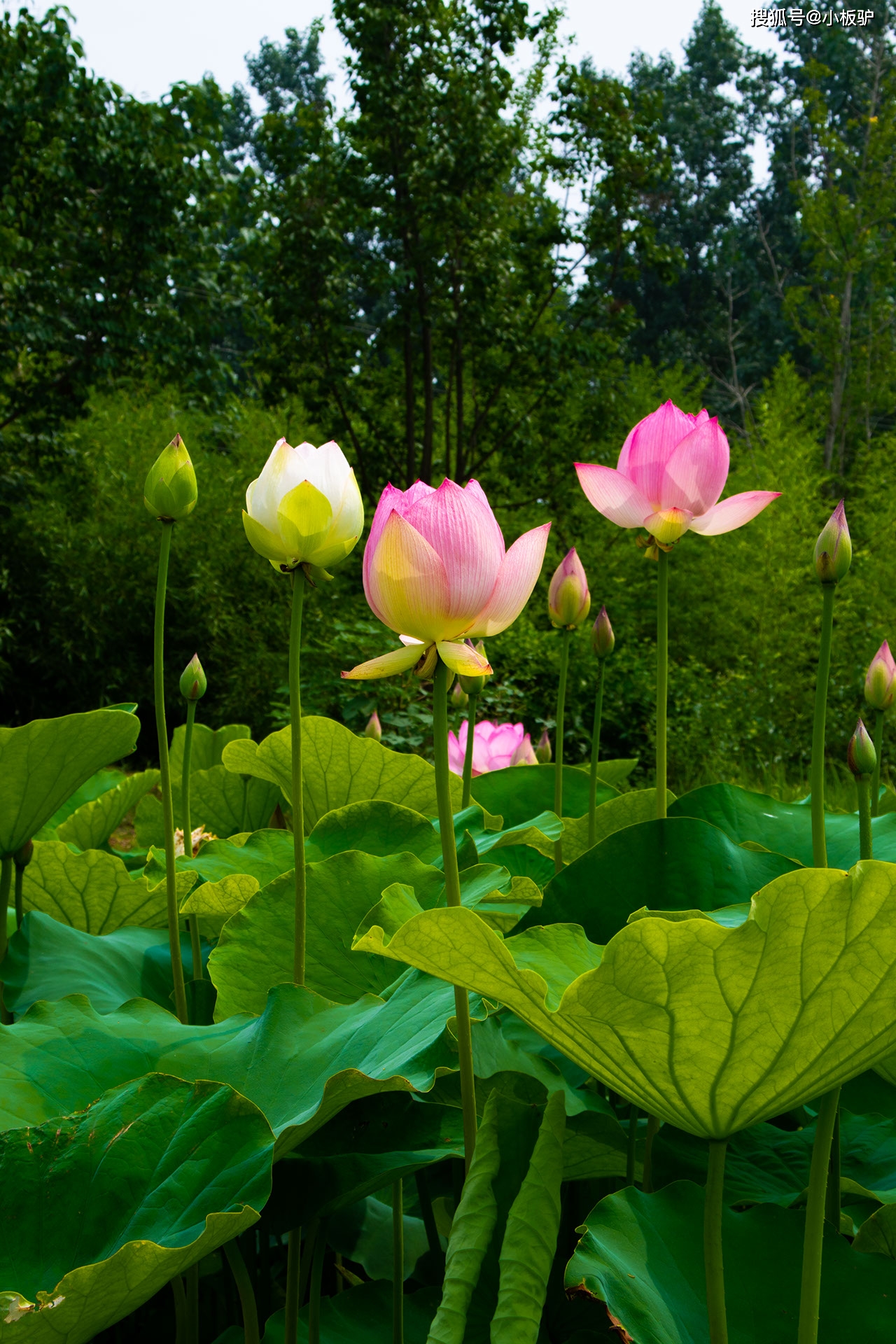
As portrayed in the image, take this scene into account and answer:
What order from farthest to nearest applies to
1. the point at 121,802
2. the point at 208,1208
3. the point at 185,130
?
the point at 185,130
the point at 121,802
the point at 208,1208

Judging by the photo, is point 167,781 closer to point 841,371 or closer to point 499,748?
point 499,748

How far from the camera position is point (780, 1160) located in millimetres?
484

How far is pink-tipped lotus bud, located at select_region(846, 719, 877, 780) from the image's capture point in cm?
51

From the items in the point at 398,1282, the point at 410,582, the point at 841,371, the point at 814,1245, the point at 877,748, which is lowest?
the point at 398,1282

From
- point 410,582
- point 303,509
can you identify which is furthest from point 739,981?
point 303,509

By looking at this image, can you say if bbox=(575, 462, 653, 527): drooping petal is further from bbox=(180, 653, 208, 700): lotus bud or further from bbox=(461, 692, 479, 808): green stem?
bbox=(180, 653, 208, 700): lotus bud

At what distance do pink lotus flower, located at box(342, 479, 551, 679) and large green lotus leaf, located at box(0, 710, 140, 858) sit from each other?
0.27 meters

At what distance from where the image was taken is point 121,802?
90 cm

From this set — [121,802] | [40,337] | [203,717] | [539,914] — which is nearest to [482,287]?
[40,337]

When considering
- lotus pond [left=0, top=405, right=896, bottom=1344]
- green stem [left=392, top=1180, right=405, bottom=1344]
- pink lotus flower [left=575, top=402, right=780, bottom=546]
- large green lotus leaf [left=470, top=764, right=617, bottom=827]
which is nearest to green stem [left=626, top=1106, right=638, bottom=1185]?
lotus pond [left=0, top=405, right=896, bottom=1344]

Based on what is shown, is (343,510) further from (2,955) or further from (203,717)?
(203,717)

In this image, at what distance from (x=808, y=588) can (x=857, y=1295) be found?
551 centimetres

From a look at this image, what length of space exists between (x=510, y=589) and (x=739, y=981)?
0.18 meters

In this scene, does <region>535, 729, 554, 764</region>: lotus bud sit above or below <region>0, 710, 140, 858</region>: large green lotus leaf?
below
